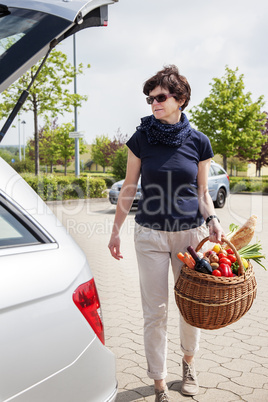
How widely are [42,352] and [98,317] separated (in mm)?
358

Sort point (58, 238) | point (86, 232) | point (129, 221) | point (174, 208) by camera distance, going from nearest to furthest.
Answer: point (58, 238)
point (174, 208)
point (86, 232)
point (129, 221)

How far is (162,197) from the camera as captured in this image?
9.53ft

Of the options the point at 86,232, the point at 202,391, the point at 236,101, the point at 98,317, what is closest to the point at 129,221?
the point at 86,232

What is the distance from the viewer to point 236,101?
35.9 meters

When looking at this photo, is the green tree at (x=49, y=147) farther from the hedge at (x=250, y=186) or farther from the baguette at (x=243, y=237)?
the baguette at (x=243, y=237)

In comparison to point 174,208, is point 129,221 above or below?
below

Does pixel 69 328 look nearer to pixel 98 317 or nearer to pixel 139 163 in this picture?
pixel 98 317

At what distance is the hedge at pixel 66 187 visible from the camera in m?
17.9

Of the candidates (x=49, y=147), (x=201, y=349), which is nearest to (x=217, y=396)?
(x=201, y=349)

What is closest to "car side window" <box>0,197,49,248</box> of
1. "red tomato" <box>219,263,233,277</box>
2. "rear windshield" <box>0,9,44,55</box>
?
"rear windshield" <box>0,9,44,55</box>

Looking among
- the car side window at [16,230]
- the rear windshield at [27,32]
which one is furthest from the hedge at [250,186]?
the car side window at [16,230]

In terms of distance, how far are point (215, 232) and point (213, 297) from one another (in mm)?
500

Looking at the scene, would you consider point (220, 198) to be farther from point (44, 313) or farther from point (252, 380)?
point (44, 313)

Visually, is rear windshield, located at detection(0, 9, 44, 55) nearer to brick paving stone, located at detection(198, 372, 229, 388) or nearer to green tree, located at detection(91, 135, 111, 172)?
brick paving stone, located at detection(198, 372, 229, 388)
